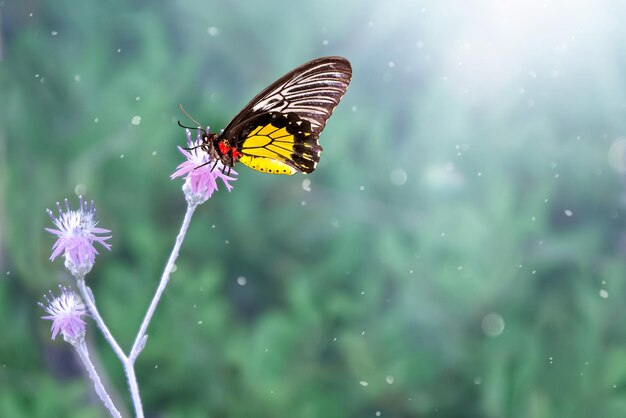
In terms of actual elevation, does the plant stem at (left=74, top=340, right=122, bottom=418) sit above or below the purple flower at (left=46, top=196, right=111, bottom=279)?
below

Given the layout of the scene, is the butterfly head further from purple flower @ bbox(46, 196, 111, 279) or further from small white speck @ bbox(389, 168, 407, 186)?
small white speck @ bbox(389, 168, 407, 186)

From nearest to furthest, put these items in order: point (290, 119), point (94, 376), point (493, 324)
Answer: point (94, 376), point (290, 119), point (493, 324)

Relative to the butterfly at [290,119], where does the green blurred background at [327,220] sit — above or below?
above

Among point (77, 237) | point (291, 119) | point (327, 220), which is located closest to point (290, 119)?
point (291, 119)

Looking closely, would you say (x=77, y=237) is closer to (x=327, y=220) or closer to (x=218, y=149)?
(x=218, y=149)

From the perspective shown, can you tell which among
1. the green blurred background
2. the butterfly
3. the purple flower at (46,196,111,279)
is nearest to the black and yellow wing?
the butterfly

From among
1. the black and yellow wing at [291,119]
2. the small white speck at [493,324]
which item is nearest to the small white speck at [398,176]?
the small white speck at [493,324]

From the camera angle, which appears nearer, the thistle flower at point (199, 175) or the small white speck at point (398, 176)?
the thistle flower at point (199, 175)

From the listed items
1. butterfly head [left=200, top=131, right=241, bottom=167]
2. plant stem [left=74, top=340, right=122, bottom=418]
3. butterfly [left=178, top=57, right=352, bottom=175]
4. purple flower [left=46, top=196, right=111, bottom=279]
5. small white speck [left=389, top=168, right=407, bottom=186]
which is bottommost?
plant stem [left=74, top=340, right=122, bottom=418]

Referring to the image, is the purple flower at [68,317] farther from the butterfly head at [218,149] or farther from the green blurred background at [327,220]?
the green blurred background at [327,220]
